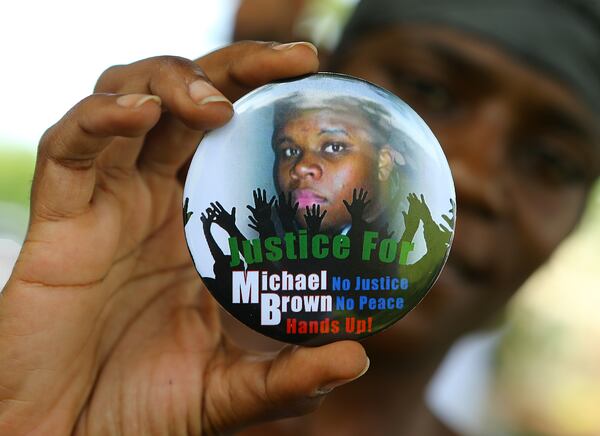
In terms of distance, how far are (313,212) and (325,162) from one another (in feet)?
0.21

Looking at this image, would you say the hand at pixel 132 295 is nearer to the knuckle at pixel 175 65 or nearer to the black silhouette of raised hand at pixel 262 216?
the knuckle at pixel 175 65

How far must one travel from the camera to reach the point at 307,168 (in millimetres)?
942

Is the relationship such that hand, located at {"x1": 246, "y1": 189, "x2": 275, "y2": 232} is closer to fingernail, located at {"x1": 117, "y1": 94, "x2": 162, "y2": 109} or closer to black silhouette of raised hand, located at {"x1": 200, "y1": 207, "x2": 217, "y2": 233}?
black silhouette of raised hand, located at {"x1": 200, "y1": 207, "x2": 217, "y2": 233}

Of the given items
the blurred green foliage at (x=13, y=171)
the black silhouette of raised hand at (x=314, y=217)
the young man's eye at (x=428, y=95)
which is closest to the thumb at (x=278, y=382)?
the black silhouette of raised hand at (x=314, y=217)

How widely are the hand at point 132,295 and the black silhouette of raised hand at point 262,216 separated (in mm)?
116

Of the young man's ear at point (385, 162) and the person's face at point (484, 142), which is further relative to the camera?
the person's face at point (484, 142)

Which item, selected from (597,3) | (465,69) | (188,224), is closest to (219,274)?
(188,224)

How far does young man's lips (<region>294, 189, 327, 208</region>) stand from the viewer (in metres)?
0.94

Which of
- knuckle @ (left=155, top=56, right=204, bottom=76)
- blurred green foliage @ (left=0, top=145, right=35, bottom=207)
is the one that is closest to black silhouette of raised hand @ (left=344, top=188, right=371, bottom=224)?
knuckle @ (left=155, top=56, right=204, bottom=76)

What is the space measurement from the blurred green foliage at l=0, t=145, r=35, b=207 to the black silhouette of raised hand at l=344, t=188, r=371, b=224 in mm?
5136

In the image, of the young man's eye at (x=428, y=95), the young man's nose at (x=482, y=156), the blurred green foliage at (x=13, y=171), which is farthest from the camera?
the blurred green foliage at (x=13, y=171)

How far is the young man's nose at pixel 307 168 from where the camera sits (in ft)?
3.09

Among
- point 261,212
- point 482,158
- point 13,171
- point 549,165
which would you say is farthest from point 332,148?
point 13,171

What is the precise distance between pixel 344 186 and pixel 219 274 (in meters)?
0.20
